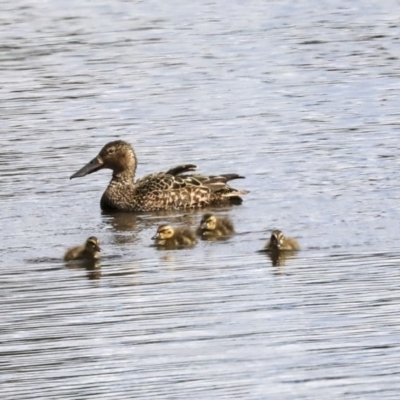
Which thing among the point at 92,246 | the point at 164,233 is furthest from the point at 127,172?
the point at 92,246

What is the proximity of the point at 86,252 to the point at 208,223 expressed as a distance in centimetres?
132

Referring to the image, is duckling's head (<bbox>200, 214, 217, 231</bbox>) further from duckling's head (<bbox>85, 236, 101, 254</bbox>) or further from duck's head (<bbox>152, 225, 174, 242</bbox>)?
duckling's head (<bbox>85, 236, 101, 254</bbox>)

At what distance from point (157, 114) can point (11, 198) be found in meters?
4.08

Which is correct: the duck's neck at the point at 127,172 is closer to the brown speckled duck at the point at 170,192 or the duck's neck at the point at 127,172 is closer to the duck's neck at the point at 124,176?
the duck's neck at the point at 124,176

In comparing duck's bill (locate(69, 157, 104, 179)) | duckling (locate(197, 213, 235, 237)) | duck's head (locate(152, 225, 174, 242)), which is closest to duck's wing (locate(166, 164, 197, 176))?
duck's bill (locate(69, 157, 104, 179))

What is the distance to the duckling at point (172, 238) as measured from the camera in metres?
12.9

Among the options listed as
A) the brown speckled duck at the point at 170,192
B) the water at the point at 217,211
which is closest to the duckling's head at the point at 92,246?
the water at the point at 217,211

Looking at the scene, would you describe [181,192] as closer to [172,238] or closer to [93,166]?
[93,166]

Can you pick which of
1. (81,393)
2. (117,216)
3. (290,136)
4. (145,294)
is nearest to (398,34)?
(290,136)

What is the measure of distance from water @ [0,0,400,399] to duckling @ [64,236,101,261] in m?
0.12

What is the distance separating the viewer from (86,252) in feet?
40.5

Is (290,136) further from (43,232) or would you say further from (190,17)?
(190,17)

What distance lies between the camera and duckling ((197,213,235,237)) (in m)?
13.2

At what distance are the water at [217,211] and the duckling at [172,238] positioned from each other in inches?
5.1
